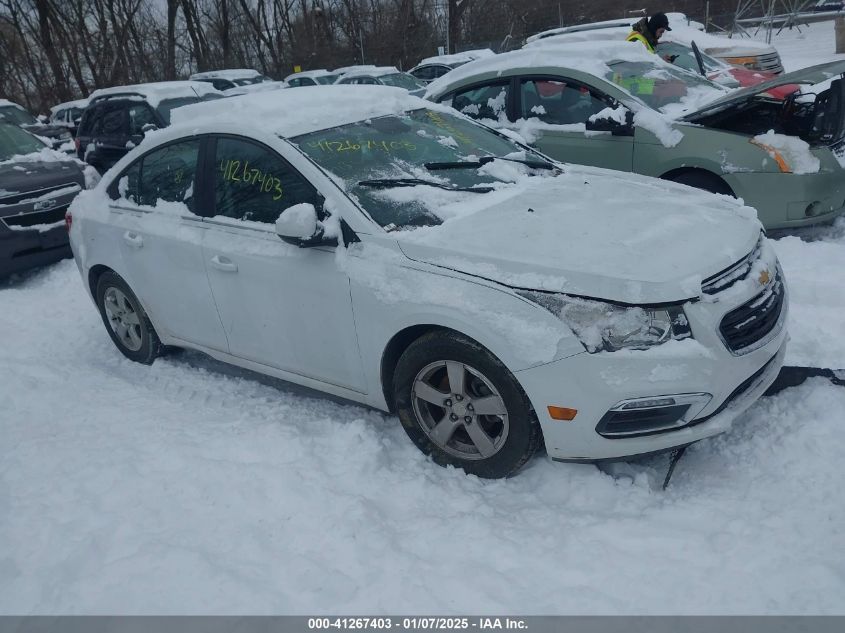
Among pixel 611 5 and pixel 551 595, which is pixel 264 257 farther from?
pixel 611 5

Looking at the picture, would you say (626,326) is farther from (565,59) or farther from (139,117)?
(139,117)

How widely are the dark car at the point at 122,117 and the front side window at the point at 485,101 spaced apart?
5.95m

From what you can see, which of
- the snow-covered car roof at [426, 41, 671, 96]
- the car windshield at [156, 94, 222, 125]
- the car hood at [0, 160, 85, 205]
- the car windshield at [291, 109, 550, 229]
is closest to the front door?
the car windshield at [291, 109, 550, 229]

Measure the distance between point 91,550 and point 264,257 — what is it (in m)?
1.65

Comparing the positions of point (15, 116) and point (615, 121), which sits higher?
point (15, 116)

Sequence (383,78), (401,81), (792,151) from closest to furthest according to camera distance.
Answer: (792,151), (401,81), (383,78)

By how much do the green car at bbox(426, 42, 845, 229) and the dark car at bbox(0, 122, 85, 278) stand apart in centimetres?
422

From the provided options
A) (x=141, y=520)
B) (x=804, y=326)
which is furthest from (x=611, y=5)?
(x=141, y=520)

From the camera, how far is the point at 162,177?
4.63m

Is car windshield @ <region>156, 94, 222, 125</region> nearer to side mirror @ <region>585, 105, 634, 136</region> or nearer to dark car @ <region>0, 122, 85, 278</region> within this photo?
dark car @ <region>0, 122, 85, 278</region>

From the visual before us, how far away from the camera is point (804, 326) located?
172 inches

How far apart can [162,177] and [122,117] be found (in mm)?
7898
